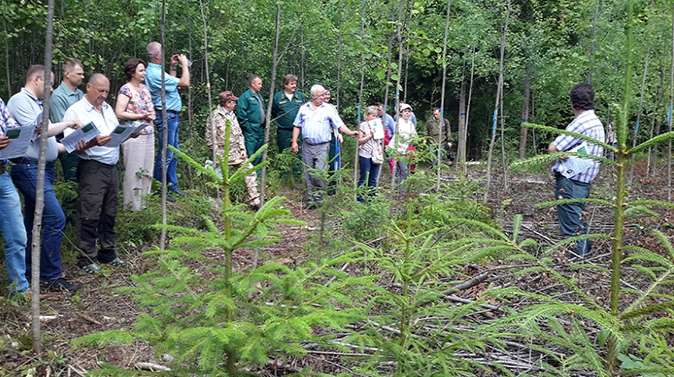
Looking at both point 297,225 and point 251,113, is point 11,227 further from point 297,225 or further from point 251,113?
point 251,113

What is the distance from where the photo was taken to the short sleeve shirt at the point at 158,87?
24.2 ft

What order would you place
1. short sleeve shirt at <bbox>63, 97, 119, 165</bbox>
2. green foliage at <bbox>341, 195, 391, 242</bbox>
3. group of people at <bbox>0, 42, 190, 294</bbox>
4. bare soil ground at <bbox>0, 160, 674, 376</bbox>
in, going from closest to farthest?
bare soil ground at <bbox>0, 160, 674, 376</bbox> < group of people at <bbox>0, 42, 190, 294</bbox> < short sleeve shirt at <bbox>63, 97, 119, 165</bbox> < green foliage at <bbox>341, 195, 391, 242</bbox>

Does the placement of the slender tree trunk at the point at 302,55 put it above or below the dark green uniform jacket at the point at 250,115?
above

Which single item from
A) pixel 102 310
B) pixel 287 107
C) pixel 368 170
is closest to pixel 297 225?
pixel 102 310

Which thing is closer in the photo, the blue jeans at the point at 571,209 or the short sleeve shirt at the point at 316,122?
the blue jeans at the point at 571,209

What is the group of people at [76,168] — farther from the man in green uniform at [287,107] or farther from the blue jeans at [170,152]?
the man in green uniform at [287,107]

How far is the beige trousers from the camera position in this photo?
6.69m

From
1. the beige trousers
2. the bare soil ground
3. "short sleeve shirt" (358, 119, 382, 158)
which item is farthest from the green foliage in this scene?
"short sleeve shirt" (358, 119, 382, 158)

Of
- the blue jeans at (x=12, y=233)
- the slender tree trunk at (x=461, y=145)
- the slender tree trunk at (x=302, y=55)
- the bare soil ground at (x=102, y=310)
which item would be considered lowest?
the bare soil ground at (x=102, y=310)

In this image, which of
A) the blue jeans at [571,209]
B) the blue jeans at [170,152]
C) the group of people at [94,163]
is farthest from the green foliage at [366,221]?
the blue jeans at [170,152]

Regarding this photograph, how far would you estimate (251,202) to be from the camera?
26.9 ft

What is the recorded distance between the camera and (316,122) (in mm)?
8672

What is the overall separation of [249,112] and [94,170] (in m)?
3.68

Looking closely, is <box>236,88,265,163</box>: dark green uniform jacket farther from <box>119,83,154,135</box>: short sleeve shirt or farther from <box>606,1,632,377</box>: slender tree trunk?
<box>606,1,632,377</box>: slender tree trunk
